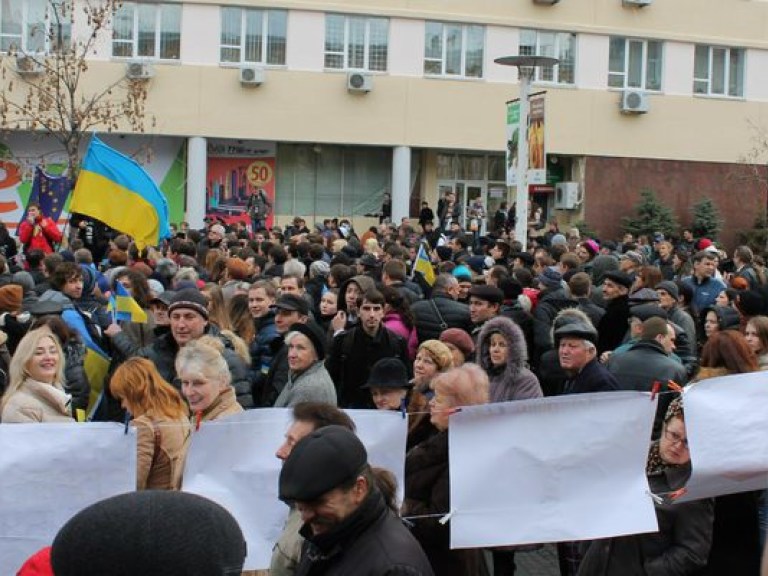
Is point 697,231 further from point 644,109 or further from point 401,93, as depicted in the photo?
point 401,93

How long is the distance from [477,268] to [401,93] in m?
20.3

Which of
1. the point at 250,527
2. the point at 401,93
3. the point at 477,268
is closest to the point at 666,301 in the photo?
the point at 477,268

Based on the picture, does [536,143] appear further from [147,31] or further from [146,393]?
[147,31]

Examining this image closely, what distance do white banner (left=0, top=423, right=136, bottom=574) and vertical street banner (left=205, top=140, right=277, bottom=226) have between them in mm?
28127

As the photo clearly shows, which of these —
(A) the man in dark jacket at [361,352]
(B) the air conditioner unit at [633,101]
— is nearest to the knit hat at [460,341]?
(A) the man in dark jacket at [361,352]

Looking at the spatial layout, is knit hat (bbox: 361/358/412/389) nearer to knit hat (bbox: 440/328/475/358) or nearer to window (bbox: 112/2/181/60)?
knit hat (bbox: 440/328/475/358)

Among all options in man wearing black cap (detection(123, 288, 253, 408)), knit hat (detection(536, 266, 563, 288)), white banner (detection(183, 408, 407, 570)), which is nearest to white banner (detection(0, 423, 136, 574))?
white banner (detection(183, 408, 407, 570))

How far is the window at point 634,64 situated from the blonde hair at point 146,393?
104 ft

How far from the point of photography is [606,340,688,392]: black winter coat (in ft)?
24.6

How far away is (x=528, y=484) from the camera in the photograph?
5320 millimetres

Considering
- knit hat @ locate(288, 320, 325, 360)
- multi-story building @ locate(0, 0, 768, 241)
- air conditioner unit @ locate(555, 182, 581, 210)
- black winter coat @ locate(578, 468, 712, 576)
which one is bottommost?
black winter coat @ locate(578, 468, 712, 576)

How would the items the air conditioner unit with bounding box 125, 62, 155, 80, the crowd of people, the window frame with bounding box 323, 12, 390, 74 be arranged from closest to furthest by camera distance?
1. the crowd of people
2. the air conditioner unit with bounding box 125, 62, 155, 80
3. the window frame with bounding box 323, 12, 390, 74

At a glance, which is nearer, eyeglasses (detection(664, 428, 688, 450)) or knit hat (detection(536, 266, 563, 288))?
eyeglasses (detection(664, 428, 688, 450))

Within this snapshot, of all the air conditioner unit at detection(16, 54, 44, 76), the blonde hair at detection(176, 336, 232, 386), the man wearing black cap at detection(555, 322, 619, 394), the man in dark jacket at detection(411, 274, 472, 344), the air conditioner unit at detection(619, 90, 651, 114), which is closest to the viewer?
the blonde hair at detection(176, 336, 232, 386)
